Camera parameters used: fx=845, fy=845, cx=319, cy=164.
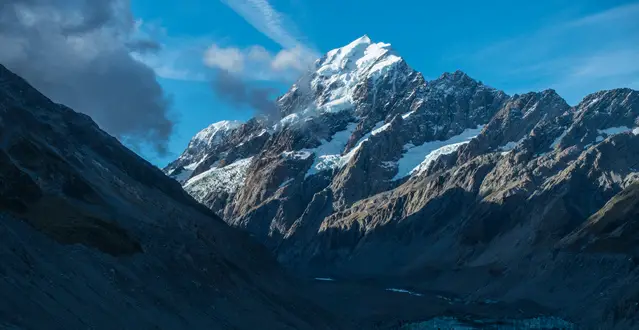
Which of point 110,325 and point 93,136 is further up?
point 93,136

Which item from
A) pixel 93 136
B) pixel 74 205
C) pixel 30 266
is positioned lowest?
pixel 30 266

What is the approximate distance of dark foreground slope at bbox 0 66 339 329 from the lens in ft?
264

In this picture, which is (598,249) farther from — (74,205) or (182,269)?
(74,205)

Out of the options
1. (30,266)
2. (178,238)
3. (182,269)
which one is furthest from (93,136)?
(30,266)

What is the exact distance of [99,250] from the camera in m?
98.3

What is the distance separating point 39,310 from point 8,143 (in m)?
44.4

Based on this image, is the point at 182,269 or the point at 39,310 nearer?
the point at 39,310

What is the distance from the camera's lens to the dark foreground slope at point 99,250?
80.4 metres

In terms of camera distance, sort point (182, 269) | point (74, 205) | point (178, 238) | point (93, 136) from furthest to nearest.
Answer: point (93, 136)
point (178, 238)
point (182, 269)
point (74, 205)

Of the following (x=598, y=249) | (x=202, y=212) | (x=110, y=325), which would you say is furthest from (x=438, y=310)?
(x=110, y=325)

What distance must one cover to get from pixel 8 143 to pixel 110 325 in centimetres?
4020

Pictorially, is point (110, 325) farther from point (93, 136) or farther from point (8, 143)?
point (93, 136)

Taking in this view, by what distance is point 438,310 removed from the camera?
636ft

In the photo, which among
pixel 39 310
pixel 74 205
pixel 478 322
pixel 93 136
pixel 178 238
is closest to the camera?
pixel 39 310
